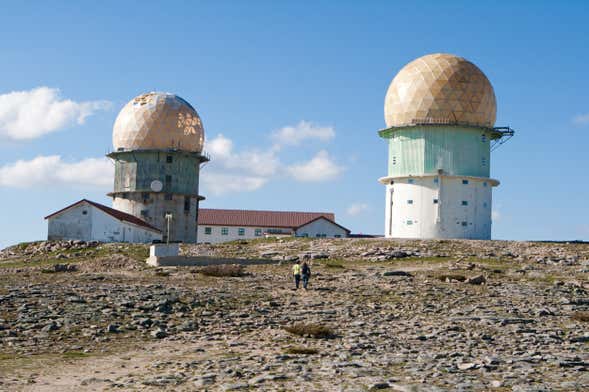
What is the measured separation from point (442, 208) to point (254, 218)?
28.5m

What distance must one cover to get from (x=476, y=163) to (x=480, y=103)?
3.84m

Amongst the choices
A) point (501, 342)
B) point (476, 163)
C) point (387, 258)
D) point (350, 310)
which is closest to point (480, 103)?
point (476, 163)

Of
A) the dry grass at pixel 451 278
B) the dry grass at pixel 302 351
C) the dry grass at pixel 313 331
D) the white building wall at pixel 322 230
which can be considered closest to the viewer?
the dry grass at pixel 302 351

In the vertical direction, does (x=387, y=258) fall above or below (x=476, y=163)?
below

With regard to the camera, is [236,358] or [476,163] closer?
[236,358]

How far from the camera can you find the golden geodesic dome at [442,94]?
52500mm

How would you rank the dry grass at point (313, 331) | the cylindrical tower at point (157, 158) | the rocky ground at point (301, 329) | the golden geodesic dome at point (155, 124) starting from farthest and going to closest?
the cylindrical tower at point (157, 158), the golden geodesic dome at point (155, 124), the dry grass at point (313, 331), the rocky ground at point (301, 329)

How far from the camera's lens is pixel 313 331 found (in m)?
20.1

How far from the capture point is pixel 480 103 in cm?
5347

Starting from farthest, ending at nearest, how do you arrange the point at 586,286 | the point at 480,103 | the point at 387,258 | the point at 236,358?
1. the point at 480,103
2. the point at 387,258
3. the point at 586,286
4. the point at 236,358

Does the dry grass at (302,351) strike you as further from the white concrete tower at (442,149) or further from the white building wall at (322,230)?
the white building wall at (322,230)

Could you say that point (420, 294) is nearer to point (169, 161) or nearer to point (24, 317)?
point (24, 317)

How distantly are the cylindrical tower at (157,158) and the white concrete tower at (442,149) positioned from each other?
16831 mm

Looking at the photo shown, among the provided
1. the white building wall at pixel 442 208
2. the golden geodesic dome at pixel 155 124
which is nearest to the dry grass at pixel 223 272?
the white building wall at pixel 442 208
